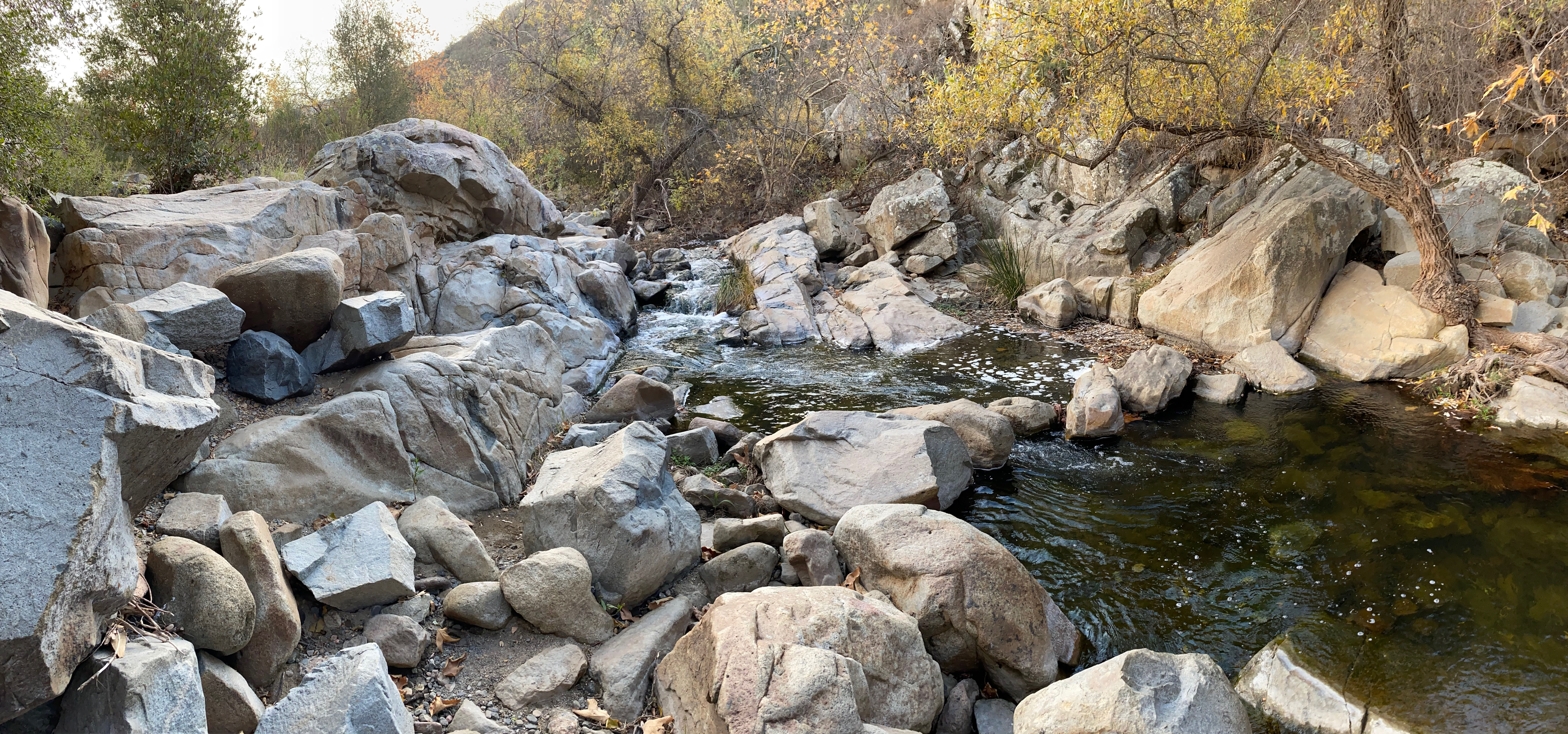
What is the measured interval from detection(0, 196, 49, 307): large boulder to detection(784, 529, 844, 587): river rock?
5567mm

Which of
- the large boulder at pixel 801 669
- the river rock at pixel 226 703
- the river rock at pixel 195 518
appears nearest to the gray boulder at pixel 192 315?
the river rock at pixel 195 518

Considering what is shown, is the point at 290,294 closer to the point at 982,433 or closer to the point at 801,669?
the point at 801,669

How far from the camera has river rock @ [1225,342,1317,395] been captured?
364 inches

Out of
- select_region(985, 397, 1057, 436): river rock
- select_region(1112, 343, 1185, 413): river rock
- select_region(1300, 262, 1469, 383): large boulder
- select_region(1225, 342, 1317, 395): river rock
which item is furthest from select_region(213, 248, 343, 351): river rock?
select_region(1300, 262, 1469, 383): large boulder

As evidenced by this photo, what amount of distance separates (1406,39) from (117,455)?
12.2 m

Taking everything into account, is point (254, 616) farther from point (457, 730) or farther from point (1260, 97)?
point (1260, 97)

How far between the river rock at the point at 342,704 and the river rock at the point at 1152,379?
24.7 ft

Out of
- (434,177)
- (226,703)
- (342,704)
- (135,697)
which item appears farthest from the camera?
(434,177)

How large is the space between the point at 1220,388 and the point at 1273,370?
883 millimetres

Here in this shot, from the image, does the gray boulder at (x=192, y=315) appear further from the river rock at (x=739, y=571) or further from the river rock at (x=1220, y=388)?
the river rock at (x=1220, y=388)

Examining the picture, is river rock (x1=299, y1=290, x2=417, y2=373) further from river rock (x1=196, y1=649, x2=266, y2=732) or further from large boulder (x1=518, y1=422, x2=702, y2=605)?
river rock (x1=196, y1=649, x2=266, y2=732)

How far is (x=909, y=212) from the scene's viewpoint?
51.6 feet

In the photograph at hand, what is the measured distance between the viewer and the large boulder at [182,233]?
6.95 metres

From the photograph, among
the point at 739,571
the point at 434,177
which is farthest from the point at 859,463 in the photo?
the point at 434,177
